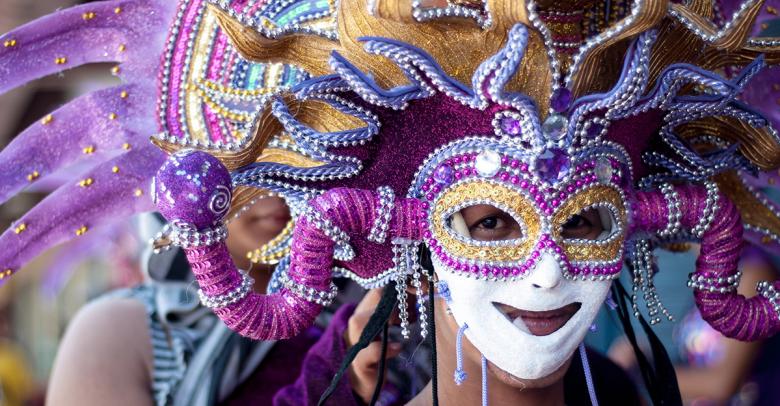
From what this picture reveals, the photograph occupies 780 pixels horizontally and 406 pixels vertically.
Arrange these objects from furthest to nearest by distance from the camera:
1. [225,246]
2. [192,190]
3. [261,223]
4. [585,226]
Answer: [261,223]
[585,226]
[225,246]
[192,190]

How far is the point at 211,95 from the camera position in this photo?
6.60 ft

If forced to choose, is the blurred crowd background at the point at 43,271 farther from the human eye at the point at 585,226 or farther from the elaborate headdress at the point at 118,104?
the human eye at the point at 585,226

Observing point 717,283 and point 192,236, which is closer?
point 192,236

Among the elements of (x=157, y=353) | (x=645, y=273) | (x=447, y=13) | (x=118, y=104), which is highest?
(x=447, y=13)

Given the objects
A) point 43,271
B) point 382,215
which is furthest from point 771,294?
point 43,271

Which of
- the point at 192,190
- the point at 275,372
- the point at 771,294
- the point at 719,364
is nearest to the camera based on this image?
the point at 192,190

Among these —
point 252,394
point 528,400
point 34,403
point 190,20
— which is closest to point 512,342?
point 528,400

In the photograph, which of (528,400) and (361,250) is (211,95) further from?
Answer: (528,400)

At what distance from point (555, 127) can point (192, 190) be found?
577 millimetres

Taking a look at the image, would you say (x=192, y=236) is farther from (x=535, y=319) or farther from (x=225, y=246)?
(x=535, y=319)

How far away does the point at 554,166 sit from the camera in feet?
5.29

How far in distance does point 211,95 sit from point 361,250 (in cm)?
48

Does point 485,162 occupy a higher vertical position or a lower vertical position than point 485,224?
higher

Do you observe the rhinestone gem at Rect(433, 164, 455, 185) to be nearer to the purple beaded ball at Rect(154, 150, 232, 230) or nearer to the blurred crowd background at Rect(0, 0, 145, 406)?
the purple beaded ball at Rect(154, 150, 232, 230)
